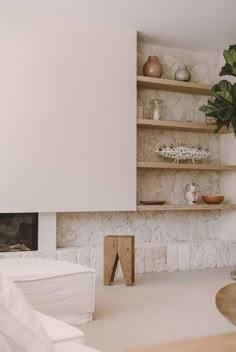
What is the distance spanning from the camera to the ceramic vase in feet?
16.6

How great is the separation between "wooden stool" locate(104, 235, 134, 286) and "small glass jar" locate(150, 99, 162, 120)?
1661 millimetres

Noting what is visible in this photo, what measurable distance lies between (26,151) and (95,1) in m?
1.62

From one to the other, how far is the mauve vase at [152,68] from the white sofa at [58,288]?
111 inches

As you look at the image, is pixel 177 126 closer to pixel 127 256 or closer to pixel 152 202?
pixel 152 202

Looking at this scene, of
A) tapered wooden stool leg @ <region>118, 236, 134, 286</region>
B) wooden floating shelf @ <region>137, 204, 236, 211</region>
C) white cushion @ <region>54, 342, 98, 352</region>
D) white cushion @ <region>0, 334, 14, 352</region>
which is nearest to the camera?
white cushion @ <region>0, 334, 14, 352</region>

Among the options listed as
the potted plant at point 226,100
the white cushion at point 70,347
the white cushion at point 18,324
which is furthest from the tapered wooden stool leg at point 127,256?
the white cushion at point 18,324

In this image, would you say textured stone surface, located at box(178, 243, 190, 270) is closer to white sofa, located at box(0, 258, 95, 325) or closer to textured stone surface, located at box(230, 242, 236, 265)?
textured stone surface, located at box(230, 242, 236, 265)

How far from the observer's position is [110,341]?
2.40 metres

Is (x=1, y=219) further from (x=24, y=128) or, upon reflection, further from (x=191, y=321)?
(x=191, y=321)

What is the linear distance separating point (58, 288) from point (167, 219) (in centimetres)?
265

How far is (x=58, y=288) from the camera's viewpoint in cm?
273

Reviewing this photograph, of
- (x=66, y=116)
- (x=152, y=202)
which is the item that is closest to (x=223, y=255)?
(x=152, y=202)

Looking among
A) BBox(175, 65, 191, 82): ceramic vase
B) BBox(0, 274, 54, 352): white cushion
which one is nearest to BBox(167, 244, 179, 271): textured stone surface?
BBox(175, 65, 191, 82): ceramic vase

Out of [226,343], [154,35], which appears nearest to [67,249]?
[154,35]
